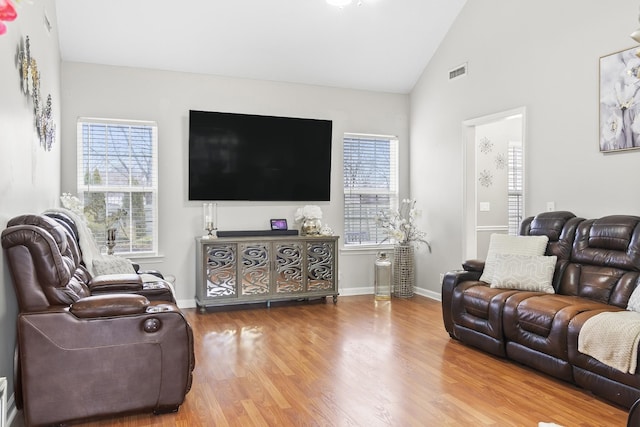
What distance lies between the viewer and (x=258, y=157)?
588cm

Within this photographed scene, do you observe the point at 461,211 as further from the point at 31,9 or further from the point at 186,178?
the point at 31,9

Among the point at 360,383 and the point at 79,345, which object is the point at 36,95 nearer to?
the point at 79,345

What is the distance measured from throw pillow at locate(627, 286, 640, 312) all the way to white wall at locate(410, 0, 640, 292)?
34.0 inches

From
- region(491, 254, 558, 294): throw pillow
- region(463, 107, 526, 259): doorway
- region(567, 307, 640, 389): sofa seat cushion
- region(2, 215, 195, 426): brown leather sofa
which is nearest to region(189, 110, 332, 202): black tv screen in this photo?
region(463, 107, 526, 259): doorway

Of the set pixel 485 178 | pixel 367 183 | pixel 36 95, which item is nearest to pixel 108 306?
pixel 36 95

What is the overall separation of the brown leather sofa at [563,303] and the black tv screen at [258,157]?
248 centimetres

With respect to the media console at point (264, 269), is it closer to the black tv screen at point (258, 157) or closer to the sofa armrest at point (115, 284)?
the black tv screen at point (258, 157)

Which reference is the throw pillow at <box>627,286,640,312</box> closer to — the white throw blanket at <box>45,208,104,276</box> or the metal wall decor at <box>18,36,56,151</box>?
the white throw blanket at <box>45,208,104,276</box>

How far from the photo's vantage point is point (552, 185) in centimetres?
455

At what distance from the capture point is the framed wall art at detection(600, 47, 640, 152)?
380 cm

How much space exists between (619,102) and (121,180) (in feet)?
15.7

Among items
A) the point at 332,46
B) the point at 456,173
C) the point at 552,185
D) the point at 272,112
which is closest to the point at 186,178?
the point at 272,112

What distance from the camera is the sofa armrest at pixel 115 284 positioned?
3.29 m

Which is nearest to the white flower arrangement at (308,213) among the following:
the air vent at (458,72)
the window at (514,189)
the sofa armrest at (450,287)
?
the sofa armrest at (450,287)
